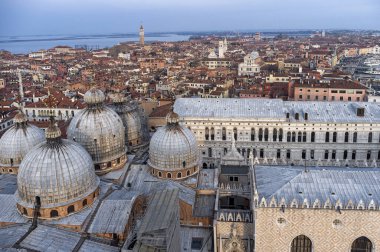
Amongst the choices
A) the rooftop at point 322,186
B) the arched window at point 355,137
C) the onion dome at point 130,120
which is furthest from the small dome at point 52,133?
the arched window at point 355,137

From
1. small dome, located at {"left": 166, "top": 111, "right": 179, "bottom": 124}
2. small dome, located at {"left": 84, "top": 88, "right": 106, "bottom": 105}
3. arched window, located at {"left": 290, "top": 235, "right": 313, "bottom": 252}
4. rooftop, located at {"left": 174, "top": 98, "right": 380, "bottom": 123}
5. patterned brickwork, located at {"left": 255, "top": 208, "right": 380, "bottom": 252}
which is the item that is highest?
small dome, located at {"left": 84, "top": 88, "right": 106, "bottom": 105}

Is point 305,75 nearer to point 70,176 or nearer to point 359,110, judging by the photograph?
point 359,110

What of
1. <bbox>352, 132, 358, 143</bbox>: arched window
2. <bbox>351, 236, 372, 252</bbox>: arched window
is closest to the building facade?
<bbox>352, 132, 358, 143</bbox>: arched window

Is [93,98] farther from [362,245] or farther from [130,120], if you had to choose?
[362,245]

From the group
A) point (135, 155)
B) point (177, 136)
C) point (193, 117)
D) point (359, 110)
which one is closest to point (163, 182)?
point (177, 136)

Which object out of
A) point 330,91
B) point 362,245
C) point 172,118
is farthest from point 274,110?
point 330,91

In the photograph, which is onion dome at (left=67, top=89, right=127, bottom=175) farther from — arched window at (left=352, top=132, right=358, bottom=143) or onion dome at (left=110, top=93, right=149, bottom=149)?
arched window at (left=352, top=132, right=358, bottom=143)
